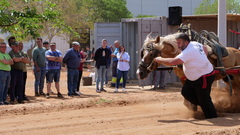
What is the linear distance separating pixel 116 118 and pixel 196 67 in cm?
207

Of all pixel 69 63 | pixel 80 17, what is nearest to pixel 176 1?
pixel 80 17

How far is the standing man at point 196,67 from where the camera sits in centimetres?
790

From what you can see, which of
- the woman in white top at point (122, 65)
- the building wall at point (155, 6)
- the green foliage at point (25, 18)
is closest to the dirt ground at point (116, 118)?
the green foliage at point (25, 18)

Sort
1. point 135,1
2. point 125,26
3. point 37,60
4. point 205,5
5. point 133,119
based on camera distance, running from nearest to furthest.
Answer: point 133,119 → point 37,60 → point 125,26 → point 205,5 → point 135,1

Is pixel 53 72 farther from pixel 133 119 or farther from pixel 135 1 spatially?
pixel 135 1

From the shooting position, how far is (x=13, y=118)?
8.99 m

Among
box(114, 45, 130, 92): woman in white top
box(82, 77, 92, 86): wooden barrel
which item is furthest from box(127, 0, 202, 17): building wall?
box(114, 45, 130, 92): woman in white top

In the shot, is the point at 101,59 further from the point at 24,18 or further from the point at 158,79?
the point at 24,18

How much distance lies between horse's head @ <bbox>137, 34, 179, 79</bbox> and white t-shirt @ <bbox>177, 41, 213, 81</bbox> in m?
1.00

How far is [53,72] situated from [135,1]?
41942 millimetres

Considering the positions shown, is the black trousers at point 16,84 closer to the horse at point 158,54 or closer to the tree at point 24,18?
the tree at point 24,18

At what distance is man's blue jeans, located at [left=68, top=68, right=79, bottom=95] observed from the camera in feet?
46.2

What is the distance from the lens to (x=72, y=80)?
14.1 metres

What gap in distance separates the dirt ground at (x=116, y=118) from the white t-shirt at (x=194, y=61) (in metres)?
0.98
